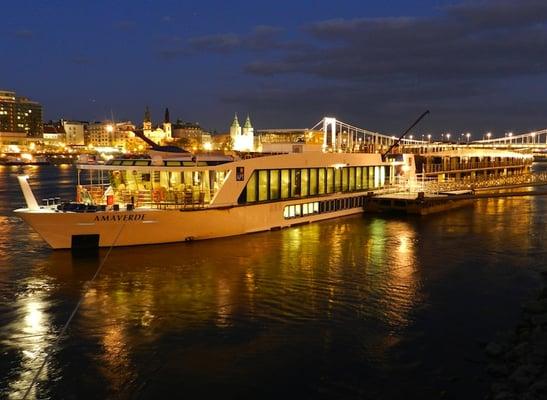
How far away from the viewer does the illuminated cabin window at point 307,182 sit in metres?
30.1

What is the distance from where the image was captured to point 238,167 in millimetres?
28672

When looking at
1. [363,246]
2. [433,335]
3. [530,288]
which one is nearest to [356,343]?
[433,335]

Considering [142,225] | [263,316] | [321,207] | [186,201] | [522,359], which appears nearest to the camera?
[522,359]

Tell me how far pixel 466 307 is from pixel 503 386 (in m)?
6.54

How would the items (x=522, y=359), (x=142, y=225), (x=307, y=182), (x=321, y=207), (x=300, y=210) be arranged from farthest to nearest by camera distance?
(x=321, y=207), (x=307, y=182), (x=300, y=210), (x=142, y=225), (x=522, y=359)

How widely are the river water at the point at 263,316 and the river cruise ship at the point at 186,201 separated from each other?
104 cm

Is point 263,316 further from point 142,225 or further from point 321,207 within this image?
point 321,207

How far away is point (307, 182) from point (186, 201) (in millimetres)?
10238

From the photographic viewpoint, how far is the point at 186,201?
26.6m

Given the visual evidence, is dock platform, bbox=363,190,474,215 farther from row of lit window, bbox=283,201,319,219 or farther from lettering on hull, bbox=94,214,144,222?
lettering on hull, bbox=94,214,144,222

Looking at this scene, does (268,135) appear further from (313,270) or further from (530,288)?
(530,288)

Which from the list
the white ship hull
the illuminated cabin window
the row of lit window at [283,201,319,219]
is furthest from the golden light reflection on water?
the row of lit window at [283,201,319,219]

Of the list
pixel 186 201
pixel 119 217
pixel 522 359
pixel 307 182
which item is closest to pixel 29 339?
pixel 119 217

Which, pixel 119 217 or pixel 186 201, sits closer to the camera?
pixel 119 217
